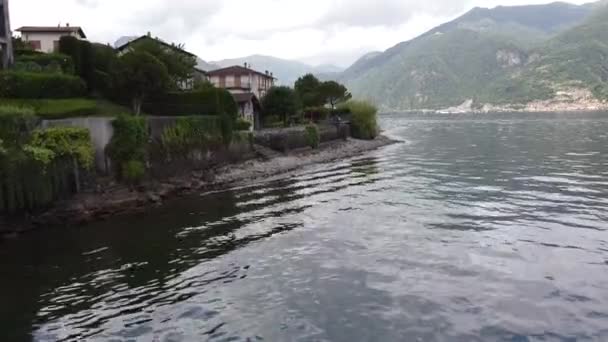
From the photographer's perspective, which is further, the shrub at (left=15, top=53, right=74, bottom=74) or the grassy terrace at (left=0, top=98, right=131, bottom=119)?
the shrub at (left=15, top=53, right=74, bottom=74)

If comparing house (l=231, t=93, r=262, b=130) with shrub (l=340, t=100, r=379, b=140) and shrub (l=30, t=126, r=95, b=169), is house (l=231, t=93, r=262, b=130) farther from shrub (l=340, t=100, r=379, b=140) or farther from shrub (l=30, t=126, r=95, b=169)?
shrub (l=30, t=126, r=95, b=169)

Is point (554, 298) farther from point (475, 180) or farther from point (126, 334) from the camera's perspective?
point (475, 180)

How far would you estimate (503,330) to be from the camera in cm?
1338

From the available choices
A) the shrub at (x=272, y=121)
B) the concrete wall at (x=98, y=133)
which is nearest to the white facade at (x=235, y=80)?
the shrub at (x=272, y=121)

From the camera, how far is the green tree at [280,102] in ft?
241

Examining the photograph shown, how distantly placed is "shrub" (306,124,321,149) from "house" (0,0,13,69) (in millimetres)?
34338

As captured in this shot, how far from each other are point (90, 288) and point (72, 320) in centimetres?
283

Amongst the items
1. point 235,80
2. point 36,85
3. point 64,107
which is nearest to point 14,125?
point 64,107

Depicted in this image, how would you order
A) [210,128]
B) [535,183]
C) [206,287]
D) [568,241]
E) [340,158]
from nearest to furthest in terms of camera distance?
[206,287]
[568,241]
[535,183]
[210,128]
[340,158]

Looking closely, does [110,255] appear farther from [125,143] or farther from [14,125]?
[125,143]

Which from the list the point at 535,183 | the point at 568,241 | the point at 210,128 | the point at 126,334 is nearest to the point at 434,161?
the point at 535,183

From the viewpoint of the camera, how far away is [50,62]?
43906mm

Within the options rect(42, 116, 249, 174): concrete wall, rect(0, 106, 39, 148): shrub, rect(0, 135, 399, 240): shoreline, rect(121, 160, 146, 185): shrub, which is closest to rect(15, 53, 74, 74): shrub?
rect(42, 116, 249, 174): concrete wall

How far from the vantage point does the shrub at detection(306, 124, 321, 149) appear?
63737 mm
